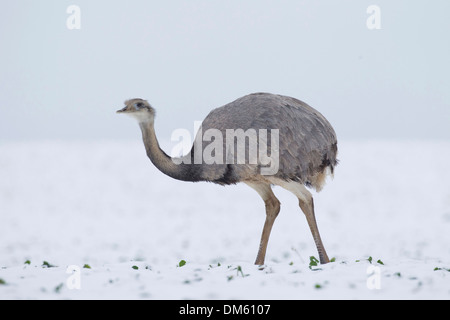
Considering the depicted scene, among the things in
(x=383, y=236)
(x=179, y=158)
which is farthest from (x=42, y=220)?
(x=179, y=158)

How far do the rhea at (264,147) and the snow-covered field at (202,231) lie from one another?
2.73ft

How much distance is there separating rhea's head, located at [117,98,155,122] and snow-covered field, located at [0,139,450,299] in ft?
4.91

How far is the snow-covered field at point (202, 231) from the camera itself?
5613 mm

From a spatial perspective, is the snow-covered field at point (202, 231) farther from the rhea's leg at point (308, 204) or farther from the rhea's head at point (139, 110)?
the rhea's head at point (139, 110)

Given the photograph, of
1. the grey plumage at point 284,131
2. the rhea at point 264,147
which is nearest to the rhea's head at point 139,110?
the rhea at point 264,147

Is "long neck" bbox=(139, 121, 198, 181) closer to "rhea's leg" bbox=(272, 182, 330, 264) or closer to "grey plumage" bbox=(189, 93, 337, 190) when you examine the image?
"grey plumage" bbox=(189, 93, 337, 190)

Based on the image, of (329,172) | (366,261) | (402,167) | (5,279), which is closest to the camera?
(5,279)

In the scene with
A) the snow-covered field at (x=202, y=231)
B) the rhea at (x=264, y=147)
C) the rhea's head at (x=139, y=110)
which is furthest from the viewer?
the rhea's head at (x=139, y=110)

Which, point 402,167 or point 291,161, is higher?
point 291,161

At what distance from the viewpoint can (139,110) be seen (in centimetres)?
712

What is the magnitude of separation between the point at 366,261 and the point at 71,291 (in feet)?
9.65

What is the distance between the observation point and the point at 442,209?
20.8 meters

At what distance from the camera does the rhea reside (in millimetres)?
6977
